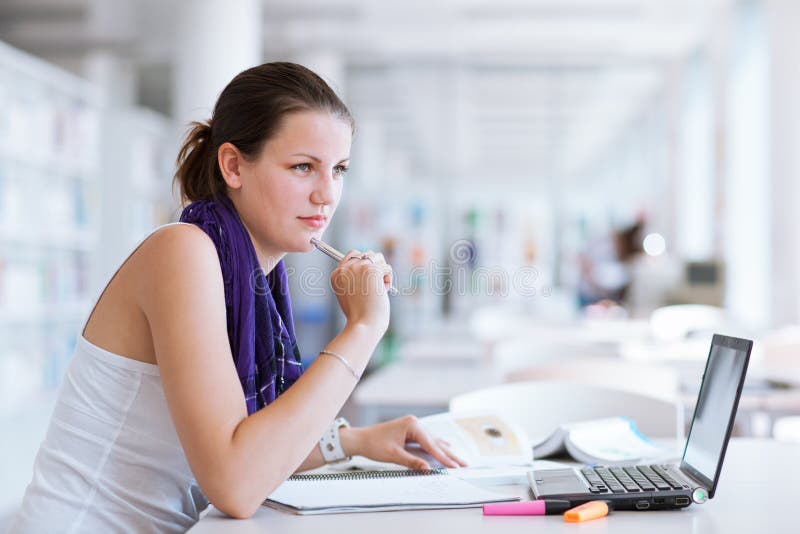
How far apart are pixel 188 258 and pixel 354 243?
330 inches

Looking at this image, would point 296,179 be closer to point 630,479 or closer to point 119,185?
point 630,479

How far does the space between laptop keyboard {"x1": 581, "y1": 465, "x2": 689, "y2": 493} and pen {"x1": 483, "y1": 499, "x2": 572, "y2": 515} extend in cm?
6

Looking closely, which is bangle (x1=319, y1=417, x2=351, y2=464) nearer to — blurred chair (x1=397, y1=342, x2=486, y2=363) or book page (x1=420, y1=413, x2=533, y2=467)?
book page (x1=420, y1=413, x2=533, y2=467)

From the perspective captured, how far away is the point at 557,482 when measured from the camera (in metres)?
1.29

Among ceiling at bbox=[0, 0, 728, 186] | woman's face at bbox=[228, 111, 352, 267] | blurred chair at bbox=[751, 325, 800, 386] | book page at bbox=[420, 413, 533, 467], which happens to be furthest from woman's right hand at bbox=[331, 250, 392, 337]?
ceiling at bbox=[0, 0, 728, 186]

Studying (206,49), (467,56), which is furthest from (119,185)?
(467,56)

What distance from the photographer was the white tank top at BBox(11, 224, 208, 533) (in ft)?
4.24

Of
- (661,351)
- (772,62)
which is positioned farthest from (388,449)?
(772,62)

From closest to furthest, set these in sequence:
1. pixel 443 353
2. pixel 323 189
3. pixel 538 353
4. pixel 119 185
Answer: pixel 323 189, pixel 538 353, pixel 443 353, pixel 119 185

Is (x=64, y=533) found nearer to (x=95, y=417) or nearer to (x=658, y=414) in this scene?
(x=95, y=417)

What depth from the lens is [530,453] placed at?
152 cm

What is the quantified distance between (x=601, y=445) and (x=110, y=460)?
86 cm

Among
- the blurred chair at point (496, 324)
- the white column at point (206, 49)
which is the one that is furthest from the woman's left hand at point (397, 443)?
the white column at point (206, 49)

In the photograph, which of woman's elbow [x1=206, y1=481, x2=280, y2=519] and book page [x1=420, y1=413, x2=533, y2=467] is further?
book page [x1=420, y1=413, x2=533, y2=467]
